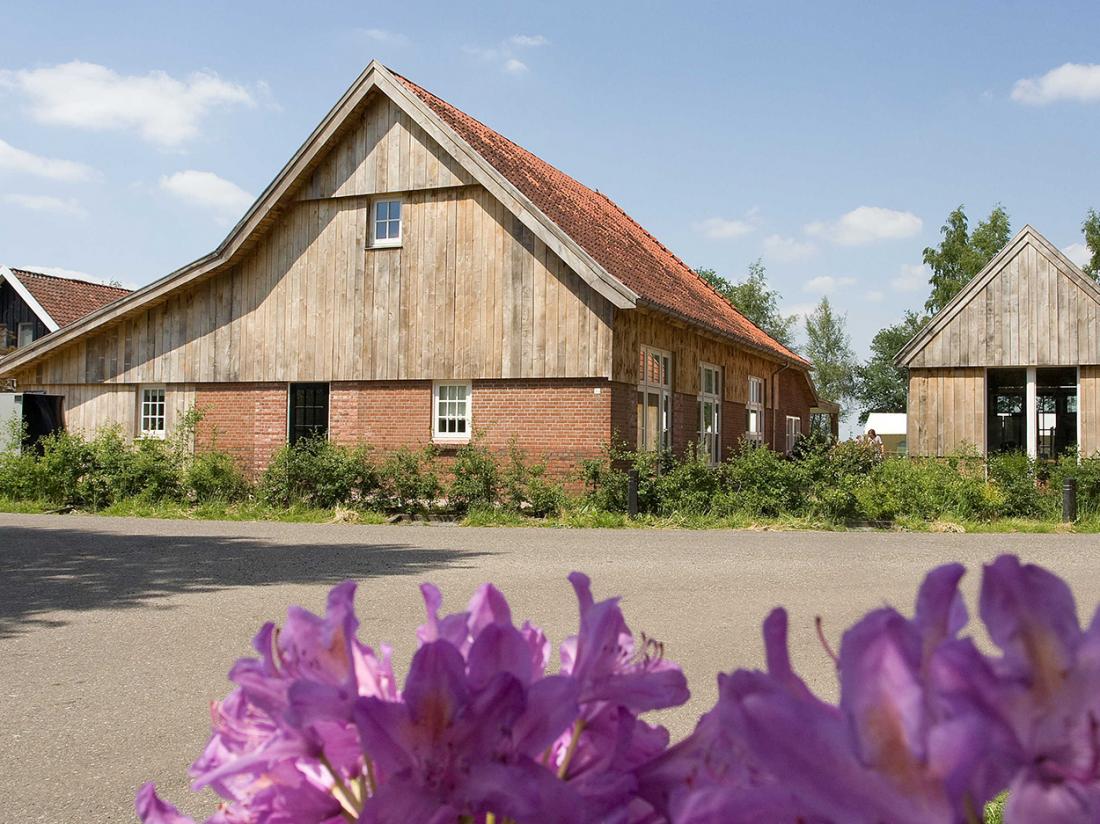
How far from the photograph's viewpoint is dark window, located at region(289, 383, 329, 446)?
864 inches

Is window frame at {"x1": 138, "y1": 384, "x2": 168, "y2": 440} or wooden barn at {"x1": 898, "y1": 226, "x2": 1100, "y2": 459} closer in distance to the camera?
wooden barn at {"x1": 898, "y1": 226, "x2": 1100, "y2": 459}

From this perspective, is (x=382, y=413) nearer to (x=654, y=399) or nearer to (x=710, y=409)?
(x=654, y=399)

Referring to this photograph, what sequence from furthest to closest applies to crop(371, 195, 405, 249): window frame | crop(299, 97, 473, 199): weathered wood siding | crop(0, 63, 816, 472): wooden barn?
crop(371, 195, 405, 249): window frame, crop(299, 97, 473, 199): weathered wood siding, crop(0, 63, 816, 472): wooden barn

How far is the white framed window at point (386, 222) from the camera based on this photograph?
21.2 meters

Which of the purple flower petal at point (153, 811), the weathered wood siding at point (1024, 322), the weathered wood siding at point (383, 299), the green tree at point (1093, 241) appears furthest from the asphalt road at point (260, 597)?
the green tree at point (1093, 241)

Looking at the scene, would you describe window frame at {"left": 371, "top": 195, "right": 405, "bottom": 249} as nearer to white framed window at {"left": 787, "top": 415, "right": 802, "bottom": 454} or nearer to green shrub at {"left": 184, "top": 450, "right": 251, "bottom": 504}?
green shrub at {"left": 184, "top": 450, "right": 251, "bottom": 504}

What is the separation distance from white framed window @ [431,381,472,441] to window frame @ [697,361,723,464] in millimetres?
5812

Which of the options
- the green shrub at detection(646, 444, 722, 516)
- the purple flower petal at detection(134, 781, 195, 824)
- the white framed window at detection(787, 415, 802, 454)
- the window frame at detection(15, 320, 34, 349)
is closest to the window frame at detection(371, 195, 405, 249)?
the green shrub at detection(646, 444, 722, 516)

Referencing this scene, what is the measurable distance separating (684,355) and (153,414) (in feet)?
38.3

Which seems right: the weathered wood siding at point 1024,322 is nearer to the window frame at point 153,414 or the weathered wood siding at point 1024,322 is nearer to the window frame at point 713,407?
the window frame at point 713,407

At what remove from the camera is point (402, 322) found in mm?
20984

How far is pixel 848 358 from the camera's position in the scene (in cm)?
8431

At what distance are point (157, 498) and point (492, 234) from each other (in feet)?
26.4

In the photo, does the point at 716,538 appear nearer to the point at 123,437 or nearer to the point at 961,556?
the point at 961,556
